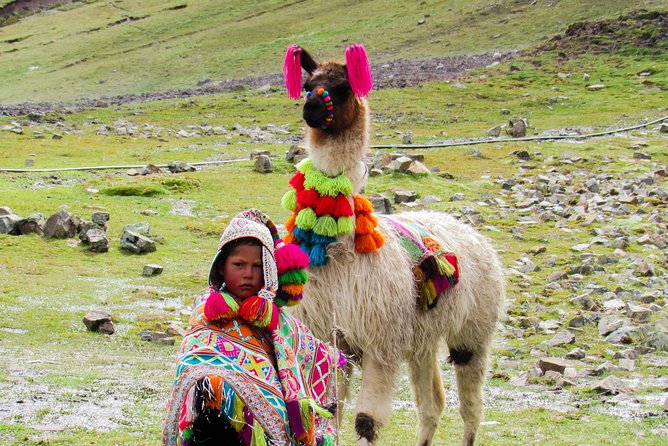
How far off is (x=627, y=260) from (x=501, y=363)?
5245 millimetres

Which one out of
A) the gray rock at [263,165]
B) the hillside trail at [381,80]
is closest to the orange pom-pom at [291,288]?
the gray rock at [263,165]

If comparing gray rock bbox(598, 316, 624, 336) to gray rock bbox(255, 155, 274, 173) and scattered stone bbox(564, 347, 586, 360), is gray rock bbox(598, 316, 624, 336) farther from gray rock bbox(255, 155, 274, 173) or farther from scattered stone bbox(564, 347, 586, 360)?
gray rock bbox(255, 155, 274, 173)

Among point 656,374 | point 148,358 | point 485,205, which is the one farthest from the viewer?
point 485,205

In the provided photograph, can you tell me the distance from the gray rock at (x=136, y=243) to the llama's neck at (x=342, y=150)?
8571 mm

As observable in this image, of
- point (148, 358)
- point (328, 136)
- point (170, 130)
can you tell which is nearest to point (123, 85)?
point (170, 130)

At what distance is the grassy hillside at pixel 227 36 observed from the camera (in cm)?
4894

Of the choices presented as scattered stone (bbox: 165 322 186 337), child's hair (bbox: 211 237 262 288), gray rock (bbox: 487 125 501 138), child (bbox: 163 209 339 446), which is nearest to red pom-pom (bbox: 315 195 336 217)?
child (bbox: 163 209 339 446)

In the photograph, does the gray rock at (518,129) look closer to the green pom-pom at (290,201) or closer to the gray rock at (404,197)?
the gray rock at (404,197)

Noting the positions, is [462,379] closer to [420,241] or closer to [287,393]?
[420,241]

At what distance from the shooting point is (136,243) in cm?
1451

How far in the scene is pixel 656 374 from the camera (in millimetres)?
9070

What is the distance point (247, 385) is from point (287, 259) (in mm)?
693

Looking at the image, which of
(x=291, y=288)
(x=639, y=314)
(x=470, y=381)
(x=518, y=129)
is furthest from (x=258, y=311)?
(x=518, y=129)

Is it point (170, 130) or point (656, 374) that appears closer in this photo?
point (656, 374)
